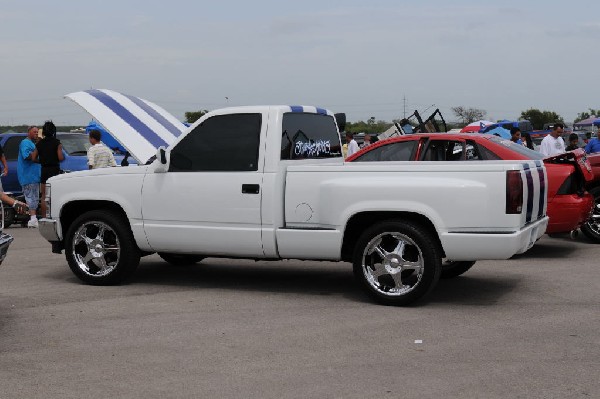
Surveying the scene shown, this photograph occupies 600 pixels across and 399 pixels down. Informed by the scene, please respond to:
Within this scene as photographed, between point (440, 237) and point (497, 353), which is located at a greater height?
point (440, 237)

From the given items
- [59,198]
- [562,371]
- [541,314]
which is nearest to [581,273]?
[541,314]

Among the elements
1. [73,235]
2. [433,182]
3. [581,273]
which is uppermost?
[433,182]

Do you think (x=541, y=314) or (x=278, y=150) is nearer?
(x=541, y=314)

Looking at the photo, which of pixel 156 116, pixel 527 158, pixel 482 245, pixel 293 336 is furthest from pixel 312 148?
pixel 156 116

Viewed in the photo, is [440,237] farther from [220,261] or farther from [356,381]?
[220,261]

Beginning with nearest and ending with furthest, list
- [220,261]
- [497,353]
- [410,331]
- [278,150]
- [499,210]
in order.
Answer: [497,353], [410,331], [499,210], [278,150], [220,261]

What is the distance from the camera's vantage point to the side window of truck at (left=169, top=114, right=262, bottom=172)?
8.60 meters

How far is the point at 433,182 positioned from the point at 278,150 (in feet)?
5.31

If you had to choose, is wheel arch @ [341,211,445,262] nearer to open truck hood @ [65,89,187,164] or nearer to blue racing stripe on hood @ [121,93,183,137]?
open truck hood @ [65,89,187,164]

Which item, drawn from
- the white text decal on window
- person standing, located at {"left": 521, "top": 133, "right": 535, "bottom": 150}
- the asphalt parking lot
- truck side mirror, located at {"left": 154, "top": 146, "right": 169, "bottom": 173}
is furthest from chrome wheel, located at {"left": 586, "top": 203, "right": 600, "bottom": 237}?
truck side mirror, located at {"left": 154, "top": 146, "right": 169, "bottom": 173}

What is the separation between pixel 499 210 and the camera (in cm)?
756

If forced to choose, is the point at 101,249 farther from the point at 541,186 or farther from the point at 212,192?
the point at 541,186

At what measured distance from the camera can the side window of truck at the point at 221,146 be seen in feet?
28.2

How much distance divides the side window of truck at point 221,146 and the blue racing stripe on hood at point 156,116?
397cm
